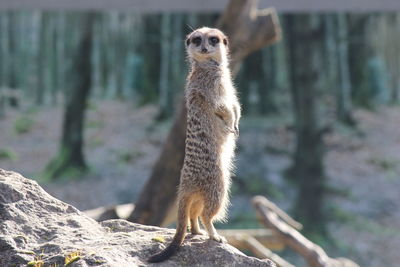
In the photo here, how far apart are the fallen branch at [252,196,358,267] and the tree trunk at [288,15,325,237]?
3524 mm

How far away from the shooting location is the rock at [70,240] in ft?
7.61

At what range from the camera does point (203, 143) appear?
2.81 m

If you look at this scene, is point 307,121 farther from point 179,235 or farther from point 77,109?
point 179,235

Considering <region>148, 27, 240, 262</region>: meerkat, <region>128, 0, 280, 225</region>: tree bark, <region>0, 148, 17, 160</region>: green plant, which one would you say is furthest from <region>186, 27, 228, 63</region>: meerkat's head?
<region>0, 148, 17, 160</region>: green plant

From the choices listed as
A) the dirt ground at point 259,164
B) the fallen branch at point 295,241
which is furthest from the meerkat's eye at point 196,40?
the dirt ground at point 259,164

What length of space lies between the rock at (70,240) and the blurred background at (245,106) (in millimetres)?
6705

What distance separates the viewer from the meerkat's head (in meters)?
3.26

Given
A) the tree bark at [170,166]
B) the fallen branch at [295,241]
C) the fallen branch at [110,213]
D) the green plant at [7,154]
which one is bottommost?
the fallen branch at [295,241]

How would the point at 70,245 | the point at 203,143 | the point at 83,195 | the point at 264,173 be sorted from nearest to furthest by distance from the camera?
the point at 70,245
the point at 203,143
the point at 83,195
the point at 264,173

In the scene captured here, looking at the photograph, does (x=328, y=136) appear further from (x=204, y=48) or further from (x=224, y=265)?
(x=224, y=265)

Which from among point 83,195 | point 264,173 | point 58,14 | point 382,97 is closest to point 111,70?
point 58,14

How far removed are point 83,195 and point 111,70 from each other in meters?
1.90

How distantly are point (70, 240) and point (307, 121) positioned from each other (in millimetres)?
8066

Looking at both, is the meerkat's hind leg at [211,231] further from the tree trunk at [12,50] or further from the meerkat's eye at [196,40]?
the tree trunk at [12,50]
